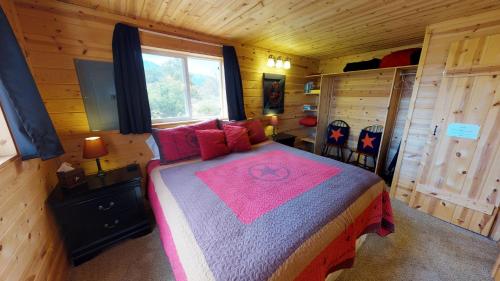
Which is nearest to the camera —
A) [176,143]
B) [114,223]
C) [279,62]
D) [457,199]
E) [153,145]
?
[114,223]

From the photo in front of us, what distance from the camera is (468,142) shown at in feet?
5.81

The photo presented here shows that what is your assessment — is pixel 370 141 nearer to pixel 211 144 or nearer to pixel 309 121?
pixel 309 121

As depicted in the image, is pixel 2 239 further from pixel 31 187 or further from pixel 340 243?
pixel 340 243

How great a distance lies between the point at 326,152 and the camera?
12.5ft

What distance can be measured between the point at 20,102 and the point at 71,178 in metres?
0.71

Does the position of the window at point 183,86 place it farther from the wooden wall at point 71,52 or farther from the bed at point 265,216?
the bed at point 265,216

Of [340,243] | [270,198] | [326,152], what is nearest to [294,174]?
[270,198]

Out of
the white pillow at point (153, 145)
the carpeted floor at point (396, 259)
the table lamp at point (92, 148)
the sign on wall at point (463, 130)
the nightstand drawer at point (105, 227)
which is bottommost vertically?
the carpeted floor at point (396, 259)

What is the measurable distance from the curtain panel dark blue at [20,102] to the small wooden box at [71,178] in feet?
1.11

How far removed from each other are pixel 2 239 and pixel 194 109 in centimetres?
192

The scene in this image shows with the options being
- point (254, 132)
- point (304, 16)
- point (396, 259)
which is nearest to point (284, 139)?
point (254, 132)

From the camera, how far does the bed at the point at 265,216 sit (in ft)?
2.70

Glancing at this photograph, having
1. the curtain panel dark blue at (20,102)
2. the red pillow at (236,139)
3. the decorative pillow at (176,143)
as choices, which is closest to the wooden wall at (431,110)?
the red pillow at (236,139)

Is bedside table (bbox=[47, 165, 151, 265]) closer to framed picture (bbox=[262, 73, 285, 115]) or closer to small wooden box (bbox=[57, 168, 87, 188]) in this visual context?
small wooden box (bbox=[57, 168, 87, 188])
